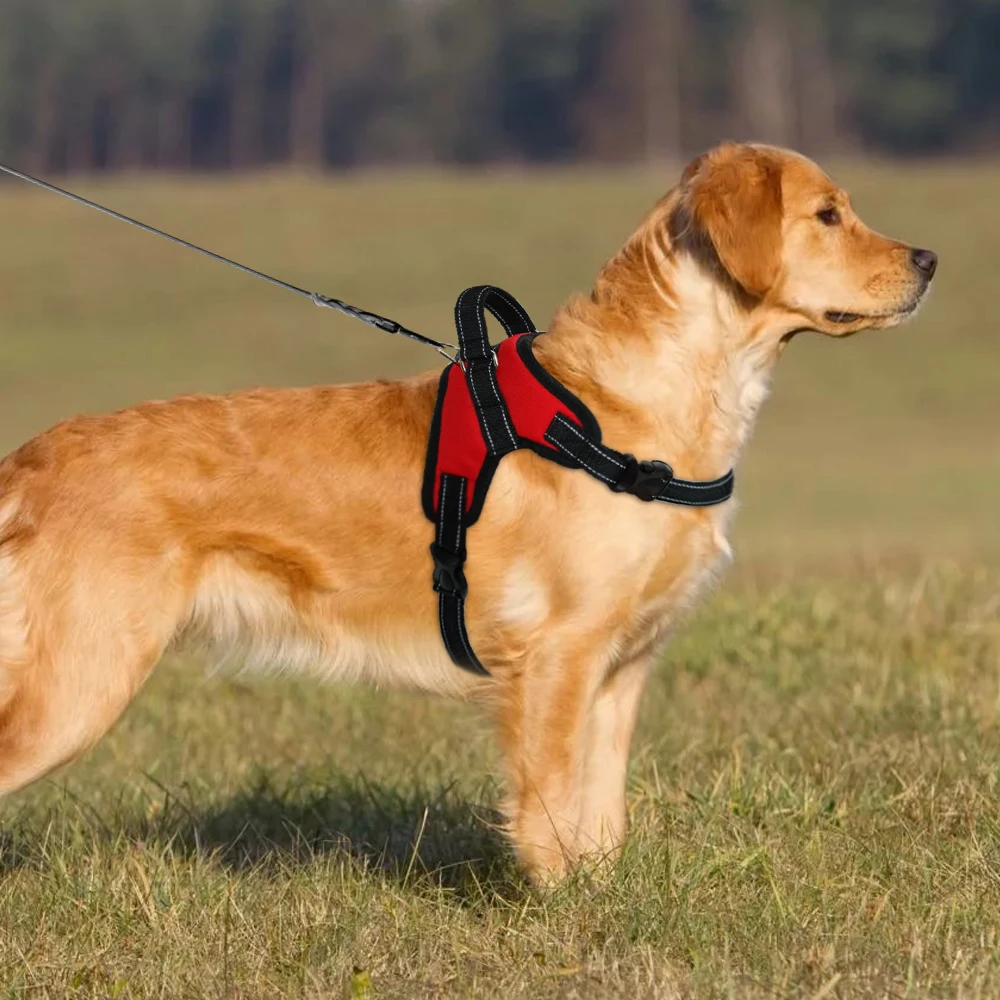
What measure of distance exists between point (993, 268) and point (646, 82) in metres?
39.0

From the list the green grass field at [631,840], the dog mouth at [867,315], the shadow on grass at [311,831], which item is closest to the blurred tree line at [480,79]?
the green grass field at [631,840]

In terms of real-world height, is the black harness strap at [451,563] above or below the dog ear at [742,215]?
below

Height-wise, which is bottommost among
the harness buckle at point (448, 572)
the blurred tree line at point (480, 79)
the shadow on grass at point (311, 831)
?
the shadow on grass at point (311, 831)

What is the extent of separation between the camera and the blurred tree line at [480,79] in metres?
71.6

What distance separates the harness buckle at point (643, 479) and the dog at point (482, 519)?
42 mm

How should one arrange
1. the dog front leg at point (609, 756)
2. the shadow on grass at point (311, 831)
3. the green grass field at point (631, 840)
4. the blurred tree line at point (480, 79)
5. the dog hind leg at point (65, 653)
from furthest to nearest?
1. the blurred tree line at point (480, 79)
2. the shadow on grass at point (311, 831)
3. the dog front leg at point (609, 756)
4. the dog hind leg at point (65, 653)
5. the green grass field at point (631, 840)

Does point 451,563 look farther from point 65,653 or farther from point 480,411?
point 65,653

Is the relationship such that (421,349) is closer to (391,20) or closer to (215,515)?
(215,515)

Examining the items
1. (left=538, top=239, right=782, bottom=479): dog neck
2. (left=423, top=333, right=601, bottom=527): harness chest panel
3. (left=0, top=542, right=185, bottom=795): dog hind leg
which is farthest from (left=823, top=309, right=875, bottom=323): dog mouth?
(left=0, top=542, right=185, bottom=795): dog hind leg

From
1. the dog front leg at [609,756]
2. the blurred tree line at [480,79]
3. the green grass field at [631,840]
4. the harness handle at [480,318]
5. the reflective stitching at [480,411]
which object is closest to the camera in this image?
the green grass field at [631,840]

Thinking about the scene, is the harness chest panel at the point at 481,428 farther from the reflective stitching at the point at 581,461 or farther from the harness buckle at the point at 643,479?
the harness buckle at the point at 643,479

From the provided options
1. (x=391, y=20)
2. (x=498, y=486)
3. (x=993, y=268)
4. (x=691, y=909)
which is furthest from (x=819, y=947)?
(x=391, y=20)

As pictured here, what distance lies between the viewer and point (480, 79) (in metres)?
80.8

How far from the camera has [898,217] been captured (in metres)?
38.8
